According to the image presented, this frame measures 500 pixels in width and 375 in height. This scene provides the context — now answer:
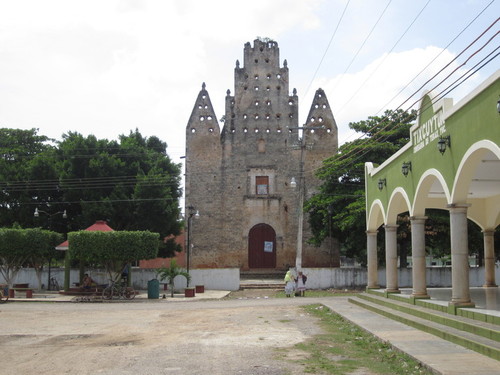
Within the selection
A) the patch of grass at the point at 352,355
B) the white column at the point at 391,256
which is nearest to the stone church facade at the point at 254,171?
the white column at the point at 391,256

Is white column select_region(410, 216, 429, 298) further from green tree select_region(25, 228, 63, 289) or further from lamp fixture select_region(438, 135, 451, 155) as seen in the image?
green tree select_region(25, 228, 63, 289)

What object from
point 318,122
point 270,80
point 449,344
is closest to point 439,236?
point 318,122

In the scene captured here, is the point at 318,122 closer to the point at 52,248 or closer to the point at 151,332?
the point at 52,248

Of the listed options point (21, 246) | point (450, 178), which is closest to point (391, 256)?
point (450, 178)

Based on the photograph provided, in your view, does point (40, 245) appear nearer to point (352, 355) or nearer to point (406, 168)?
point (406, 168)

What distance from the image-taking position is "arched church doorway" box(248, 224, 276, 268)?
36.4 m

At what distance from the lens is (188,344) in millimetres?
10734

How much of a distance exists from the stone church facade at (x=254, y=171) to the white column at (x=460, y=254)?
80.2 ft

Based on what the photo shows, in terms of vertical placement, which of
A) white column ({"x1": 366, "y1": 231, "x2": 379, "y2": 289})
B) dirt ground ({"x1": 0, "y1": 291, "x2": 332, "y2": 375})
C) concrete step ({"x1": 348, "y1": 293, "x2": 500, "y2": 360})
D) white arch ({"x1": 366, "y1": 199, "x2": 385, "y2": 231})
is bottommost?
dirt ground ({"x1": 0, "y1": 291, "x2": 332, "y2": 375})

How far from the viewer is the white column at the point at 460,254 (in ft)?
38.0

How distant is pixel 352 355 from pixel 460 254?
11.9ft

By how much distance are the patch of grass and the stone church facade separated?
77.5 feet

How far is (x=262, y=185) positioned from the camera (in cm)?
3694

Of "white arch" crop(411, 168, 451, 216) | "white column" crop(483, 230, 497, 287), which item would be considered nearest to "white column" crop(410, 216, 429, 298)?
"white arch" crop(411, 168, 451, 216)
